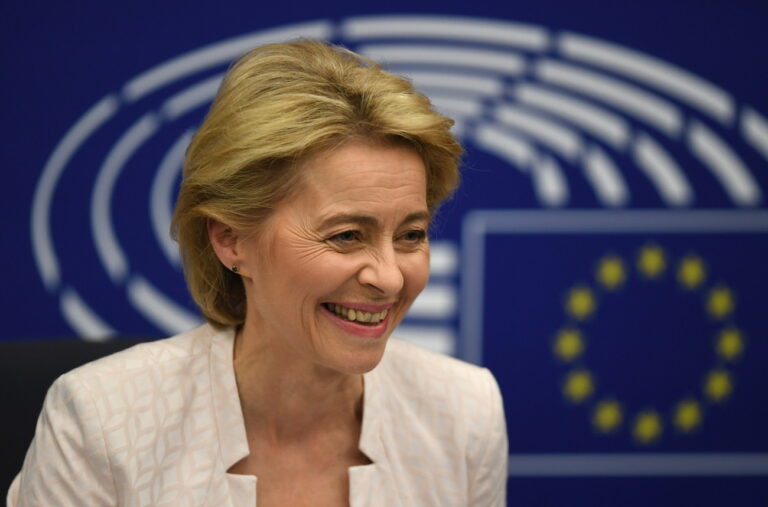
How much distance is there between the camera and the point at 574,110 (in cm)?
303

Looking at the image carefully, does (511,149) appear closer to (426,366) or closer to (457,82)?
(457,82)

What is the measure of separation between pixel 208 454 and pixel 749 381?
2027mm

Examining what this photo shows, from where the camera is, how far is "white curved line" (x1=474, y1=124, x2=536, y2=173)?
3023mm

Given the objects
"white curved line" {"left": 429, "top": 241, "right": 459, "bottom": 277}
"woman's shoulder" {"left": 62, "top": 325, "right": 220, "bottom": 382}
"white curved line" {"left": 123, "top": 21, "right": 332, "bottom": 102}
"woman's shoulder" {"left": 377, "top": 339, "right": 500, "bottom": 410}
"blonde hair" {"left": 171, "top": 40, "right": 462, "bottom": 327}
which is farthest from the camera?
"white curved line" {"left": 429, "top": 241, "right": 459, "bottom": 277}

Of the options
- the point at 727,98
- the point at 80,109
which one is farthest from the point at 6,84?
the point at 727,98

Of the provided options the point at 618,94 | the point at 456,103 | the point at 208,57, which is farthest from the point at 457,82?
the point at 208,57

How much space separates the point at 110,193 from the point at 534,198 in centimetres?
→ 132

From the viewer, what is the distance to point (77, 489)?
169 cm

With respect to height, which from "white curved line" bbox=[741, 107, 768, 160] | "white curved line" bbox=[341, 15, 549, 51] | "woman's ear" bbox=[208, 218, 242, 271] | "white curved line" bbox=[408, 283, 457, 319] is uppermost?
"white curved line" bbox=[341, 15, 549, 51]

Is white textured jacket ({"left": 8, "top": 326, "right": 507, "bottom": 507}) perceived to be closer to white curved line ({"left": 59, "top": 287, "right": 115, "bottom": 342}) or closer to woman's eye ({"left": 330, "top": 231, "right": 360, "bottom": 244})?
woman's eye ({"left": 330, "top": 231, "right": 360, "bottom": 244})

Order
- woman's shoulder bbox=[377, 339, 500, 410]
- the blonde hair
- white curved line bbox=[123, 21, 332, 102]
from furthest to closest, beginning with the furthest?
white curved line bbox=[123, 21, 332, 102] → woman's shoulder bbox=[377, 339, 500, 410] → the blonde hair

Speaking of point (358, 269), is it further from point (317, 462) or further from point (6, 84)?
point (6, 84)

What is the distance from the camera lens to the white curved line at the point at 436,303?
307 centimetres

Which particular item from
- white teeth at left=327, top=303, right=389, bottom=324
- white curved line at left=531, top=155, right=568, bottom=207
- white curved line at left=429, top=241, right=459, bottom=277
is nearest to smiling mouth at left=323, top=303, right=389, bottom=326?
white teeth at left=327, top=303, right=389, bottom=324
